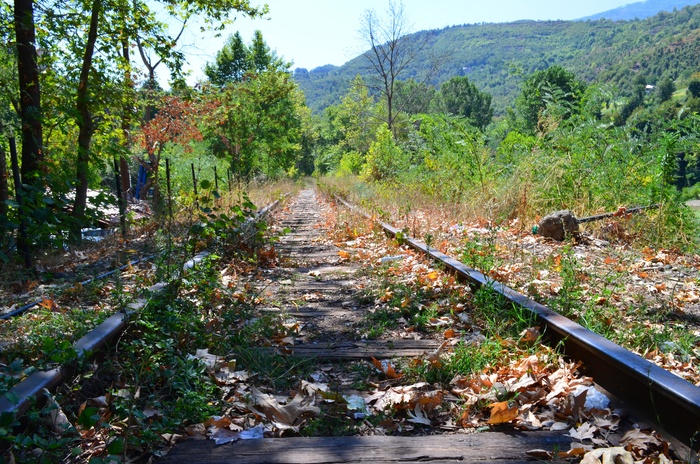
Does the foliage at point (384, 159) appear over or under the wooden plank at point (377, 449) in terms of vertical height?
over

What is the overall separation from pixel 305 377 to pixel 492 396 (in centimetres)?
106

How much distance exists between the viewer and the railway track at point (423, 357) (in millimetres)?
1929

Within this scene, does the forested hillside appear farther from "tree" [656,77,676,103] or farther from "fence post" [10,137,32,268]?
"fence post" [10,137,32,268]

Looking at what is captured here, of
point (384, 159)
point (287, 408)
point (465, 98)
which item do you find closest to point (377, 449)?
point (287, 408)

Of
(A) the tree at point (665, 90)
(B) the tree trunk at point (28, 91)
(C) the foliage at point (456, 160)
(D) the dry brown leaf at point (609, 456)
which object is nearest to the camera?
(D) the dry brown leaf at point (609, 456)

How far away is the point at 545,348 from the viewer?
2.89 metres

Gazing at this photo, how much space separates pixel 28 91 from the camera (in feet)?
21.6

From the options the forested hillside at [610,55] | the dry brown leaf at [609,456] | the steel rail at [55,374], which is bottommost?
the dry brown leaf at [609,456]

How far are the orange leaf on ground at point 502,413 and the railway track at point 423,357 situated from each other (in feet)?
0.22

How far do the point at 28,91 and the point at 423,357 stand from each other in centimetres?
657

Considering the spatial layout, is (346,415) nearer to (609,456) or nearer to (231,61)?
(609,456)

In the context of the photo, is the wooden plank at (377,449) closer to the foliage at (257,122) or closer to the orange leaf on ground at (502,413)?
the orange leaf on ground at (502,413)

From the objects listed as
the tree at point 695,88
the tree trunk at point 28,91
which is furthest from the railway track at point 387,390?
the tree at point 695,88

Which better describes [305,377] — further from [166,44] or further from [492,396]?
[166,44]
